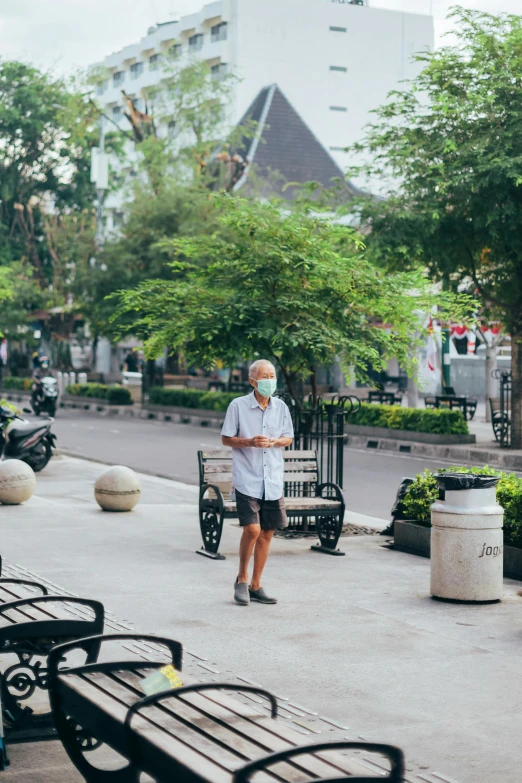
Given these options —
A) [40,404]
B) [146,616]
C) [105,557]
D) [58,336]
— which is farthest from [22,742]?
[58,336]

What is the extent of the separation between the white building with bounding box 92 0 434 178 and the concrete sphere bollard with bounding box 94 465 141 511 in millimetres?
60075

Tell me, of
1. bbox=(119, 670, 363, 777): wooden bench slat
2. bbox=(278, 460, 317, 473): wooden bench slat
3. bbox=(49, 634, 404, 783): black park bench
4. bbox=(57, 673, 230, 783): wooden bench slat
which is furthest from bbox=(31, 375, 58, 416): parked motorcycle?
bbox=(119, 670, 363, 777): wooden bench slat

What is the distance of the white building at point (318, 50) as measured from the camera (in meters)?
75.0

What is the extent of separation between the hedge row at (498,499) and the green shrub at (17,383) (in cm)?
4418

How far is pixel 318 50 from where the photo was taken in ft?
Answer: 251

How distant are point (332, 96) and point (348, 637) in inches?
2835

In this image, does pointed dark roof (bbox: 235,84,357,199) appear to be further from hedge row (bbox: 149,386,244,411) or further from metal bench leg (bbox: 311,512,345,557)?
metal bench leg (bbox: 311,512,345,557)

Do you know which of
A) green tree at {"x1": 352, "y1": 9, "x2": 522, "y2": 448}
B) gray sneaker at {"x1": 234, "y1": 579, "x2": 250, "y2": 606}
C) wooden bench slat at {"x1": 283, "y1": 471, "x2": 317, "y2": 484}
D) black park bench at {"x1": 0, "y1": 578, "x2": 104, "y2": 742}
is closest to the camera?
black park bench at {"x1": 0, "y1": 578, "x2": 104, "y2": 742}

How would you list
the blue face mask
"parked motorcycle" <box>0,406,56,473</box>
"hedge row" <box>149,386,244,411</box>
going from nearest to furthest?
the blue face mask
"parked motorcycle" <box>0,406,56,473</box>
"hedge row" <box>149,386,244,411</box>

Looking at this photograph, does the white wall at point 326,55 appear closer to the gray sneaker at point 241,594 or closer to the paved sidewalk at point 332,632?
the paved sidewalk at point 332,632

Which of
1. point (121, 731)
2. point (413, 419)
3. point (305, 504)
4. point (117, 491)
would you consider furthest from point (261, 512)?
point (413, 419)

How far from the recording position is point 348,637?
8.06 m

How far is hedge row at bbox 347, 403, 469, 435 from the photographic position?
85.1ft

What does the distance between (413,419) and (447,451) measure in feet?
8.38
